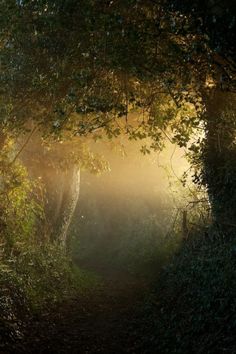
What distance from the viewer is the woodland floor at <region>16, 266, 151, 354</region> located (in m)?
11.1

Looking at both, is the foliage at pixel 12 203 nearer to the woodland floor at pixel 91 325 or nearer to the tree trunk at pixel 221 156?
the woodland floor at pixel 91 325

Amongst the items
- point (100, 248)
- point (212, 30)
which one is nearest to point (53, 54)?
point (212, 30)

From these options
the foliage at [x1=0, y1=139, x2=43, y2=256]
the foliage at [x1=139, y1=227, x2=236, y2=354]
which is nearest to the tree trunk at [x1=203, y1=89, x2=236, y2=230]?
the foliage at [x1=139, y1=227, x2=236, y2=354]

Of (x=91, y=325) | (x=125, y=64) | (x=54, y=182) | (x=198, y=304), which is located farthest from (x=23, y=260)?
(x=125, y=64)

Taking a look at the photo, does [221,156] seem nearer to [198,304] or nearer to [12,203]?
[198,304]

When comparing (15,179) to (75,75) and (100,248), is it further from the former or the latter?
(100,248)

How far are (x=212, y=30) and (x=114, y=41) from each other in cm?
235

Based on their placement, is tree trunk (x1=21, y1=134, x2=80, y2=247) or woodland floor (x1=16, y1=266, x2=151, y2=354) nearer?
woodland floor (x1=16, y1=266, x2=151, y2=354)

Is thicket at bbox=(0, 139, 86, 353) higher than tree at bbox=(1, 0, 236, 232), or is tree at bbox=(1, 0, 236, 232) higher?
tree at bbox=(1, 0, 236, 232)

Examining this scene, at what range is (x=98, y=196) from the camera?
34781 millimetres

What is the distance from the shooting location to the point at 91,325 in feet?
43.4

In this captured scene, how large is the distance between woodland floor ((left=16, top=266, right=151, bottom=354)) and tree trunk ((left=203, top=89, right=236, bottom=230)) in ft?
13.4

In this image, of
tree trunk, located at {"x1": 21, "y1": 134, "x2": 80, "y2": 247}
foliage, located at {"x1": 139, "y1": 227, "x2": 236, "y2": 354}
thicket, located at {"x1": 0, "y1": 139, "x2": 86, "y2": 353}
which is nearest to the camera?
foliage, located at {"x1": 139, "y1": 227, "x2": 236, "y2": 354}

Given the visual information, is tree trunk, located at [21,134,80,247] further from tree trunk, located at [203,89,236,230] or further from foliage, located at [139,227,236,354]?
tree trunk, located at [203,89,236,230]
